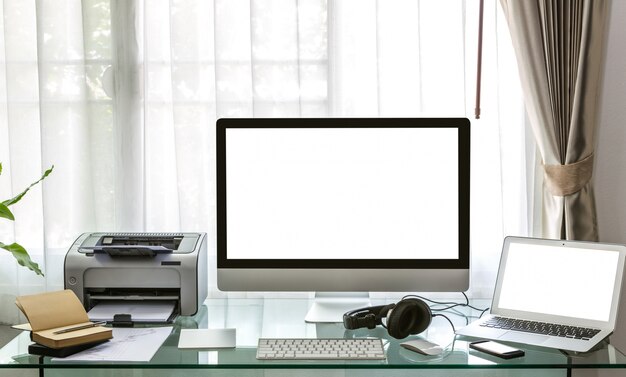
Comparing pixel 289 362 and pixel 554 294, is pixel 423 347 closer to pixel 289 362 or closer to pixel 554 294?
pixel 289 362

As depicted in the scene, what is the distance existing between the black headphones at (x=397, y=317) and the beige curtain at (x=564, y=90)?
67cm

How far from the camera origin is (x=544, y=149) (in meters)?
2.09

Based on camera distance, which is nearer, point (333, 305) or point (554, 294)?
point (554, 294)

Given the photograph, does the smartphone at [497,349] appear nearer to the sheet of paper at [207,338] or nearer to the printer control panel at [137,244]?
the sheet of paper at [207,338]

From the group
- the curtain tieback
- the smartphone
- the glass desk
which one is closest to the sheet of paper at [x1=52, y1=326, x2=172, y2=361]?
the glass desk

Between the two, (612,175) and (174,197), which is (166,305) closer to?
(174,197)

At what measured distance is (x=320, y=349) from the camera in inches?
59.5

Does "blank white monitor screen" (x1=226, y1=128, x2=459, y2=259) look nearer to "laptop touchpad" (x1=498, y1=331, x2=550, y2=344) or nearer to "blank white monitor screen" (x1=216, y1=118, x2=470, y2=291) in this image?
"blank white monitor screen" (x1=216, y1=118, x2=470, y2=291)

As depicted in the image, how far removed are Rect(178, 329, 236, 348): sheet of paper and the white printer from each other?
5.8 inches

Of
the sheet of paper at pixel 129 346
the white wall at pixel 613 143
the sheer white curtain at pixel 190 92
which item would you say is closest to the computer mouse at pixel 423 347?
the sheet of paper at pixel 129 346

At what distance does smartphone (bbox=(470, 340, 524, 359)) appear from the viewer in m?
1.49

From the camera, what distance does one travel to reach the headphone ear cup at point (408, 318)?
161 centimetres

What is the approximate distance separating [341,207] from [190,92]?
0.75 m

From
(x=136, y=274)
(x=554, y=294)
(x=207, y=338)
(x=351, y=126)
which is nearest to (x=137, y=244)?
(x=136, y=274)
